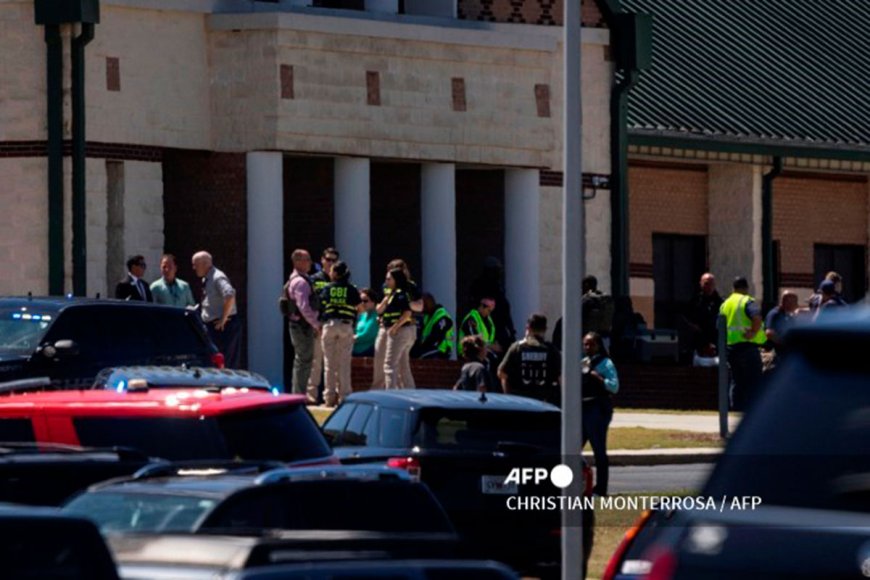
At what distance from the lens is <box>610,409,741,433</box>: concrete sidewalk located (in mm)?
28281

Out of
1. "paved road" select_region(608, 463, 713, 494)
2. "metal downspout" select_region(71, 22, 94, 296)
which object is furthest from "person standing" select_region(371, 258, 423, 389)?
"metal downspout" select_region(71, 22, 94, 296)

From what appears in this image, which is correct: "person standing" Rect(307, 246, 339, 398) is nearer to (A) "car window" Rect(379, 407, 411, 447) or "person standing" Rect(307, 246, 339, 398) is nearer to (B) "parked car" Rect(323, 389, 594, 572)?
(B) "parked car" Rect(323, 389, 594, 572)

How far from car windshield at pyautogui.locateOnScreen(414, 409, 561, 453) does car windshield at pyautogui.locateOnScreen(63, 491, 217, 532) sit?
210 inches

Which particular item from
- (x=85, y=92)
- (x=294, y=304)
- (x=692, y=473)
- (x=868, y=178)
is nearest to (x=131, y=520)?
(x=692, y=473)

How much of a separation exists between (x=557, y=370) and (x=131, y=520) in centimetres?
1126

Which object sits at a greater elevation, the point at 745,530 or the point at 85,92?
the point at 85,92

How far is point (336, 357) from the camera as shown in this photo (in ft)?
89.0

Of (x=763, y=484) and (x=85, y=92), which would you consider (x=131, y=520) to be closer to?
(x=763, y=484)

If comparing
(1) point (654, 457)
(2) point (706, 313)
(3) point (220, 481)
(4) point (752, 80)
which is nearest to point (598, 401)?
(1) point (654, 457)

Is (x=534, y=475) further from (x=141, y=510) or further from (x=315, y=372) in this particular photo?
(x=315, y=372)

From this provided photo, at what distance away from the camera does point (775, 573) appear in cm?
689

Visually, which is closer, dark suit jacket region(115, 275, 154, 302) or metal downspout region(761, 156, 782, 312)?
dark suit jacket region(115, 275, 154, 302)

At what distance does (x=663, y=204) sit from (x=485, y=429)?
84.5 ft

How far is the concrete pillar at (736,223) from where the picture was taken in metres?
41.0
